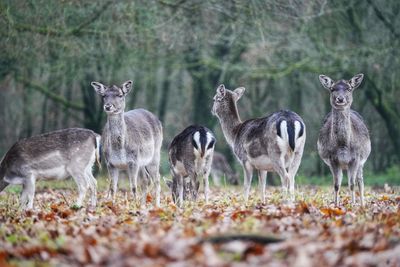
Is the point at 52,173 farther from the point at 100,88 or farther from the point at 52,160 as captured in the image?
the point at 100,88

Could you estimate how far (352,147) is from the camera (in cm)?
1060

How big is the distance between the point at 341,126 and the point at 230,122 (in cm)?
272

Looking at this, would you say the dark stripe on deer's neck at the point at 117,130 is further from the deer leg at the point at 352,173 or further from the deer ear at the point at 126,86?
the deer leg at the point at 352,173

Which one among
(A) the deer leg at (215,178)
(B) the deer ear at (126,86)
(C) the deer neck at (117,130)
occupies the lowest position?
(A) the deer leg at (215,178)

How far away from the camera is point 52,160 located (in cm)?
1155

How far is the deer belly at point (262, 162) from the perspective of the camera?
36.3ft

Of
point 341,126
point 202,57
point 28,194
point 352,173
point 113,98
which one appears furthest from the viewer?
point 202,57

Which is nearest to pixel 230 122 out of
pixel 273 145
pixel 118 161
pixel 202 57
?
pixel 273 145

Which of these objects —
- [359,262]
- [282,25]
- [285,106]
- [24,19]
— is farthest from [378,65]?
[359,262]

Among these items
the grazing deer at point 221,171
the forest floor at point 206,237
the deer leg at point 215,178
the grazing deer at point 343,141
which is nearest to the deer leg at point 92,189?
the forest floor at point 206,237

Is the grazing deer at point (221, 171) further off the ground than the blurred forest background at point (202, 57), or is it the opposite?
the blurred forest background at point (202, 57)

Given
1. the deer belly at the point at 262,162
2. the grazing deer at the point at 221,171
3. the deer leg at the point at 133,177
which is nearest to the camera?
the deer belly at the point at 262,162

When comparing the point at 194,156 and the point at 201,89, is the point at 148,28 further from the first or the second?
the point at 201,89

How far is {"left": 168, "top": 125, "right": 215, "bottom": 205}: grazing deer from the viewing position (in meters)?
12.0
